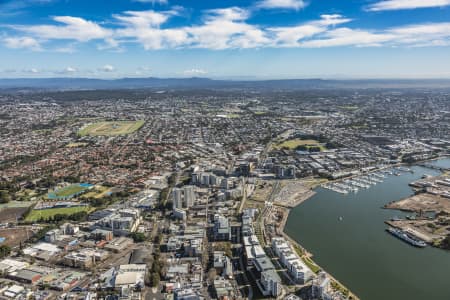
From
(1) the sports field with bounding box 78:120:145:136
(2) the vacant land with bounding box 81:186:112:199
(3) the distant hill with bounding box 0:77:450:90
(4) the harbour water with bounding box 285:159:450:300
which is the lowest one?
(4) the harbour water with bounding box 285:159:450:300

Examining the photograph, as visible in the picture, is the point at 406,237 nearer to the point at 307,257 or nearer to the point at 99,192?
the point at 307,257

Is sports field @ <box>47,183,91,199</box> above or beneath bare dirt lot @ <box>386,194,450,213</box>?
above

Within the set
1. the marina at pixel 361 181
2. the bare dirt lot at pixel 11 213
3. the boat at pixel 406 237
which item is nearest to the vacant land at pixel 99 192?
the bare dirt lot at pixel 11 213

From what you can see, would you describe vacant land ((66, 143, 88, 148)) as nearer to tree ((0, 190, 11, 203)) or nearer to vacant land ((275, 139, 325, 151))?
tree ((0, 190, 11, 203))

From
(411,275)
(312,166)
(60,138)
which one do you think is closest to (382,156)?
(312,166)

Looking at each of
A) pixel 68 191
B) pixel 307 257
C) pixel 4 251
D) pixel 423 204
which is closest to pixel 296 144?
pixel 423 204

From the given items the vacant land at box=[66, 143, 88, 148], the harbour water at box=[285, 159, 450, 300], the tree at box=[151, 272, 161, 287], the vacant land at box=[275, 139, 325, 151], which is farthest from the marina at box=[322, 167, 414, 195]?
the vacant land at box=[66, 143, 88, 148]

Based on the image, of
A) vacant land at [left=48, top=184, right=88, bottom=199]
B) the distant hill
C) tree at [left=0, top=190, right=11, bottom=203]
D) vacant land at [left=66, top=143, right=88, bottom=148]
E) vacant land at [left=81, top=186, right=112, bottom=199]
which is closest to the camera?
tree at [left=0, top=190, right=11, bottom=203]

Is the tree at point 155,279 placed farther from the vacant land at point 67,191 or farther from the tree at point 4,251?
the vacant land at point 67,191

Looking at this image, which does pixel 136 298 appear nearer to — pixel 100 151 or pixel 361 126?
pixel 100 151
